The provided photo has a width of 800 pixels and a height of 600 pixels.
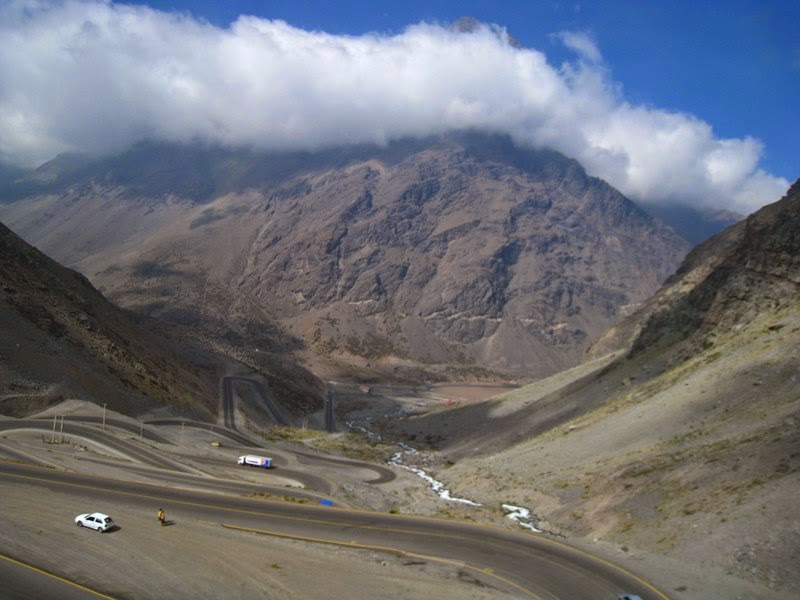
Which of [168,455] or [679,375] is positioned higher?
[679,375]

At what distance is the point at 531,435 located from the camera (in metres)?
80.6

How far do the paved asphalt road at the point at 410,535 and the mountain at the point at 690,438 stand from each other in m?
3.48

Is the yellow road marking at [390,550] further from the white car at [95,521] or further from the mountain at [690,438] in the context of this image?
the mountain at [690,438]

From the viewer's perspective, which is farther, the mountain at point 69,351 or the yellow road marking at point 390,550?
the mountain at point 69,351

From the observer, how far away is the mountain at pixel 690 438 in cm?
2998

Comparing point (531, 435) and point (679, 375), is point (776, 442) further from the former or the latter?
point (531, 435)

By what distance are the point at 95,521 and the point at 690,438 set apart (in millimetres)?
39242

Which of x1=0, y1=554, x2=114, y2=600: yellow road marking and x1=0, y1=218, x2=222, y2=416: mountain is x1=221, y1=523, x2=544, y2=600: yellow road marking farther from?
x1=0, y1=218, x2=222, y2=416: mountain

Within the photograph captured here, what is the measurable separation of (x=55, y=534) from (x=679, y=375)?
56511 mm

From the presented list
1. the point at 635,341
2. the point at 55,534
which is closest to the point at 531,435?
the point at 635,341

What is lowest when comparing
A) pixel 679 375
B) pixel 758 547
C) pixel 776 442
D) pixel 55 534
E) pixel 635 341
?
pixel 55 534

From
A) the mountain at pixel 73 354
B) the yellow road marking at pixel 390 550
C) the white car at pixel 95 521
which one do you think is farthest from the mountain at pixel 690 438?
the mountain at pixel 73 354

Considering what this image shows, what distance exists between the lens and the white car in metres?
29.9

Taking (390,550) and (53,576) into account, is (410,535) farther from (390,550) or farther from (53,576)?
(53,576)
